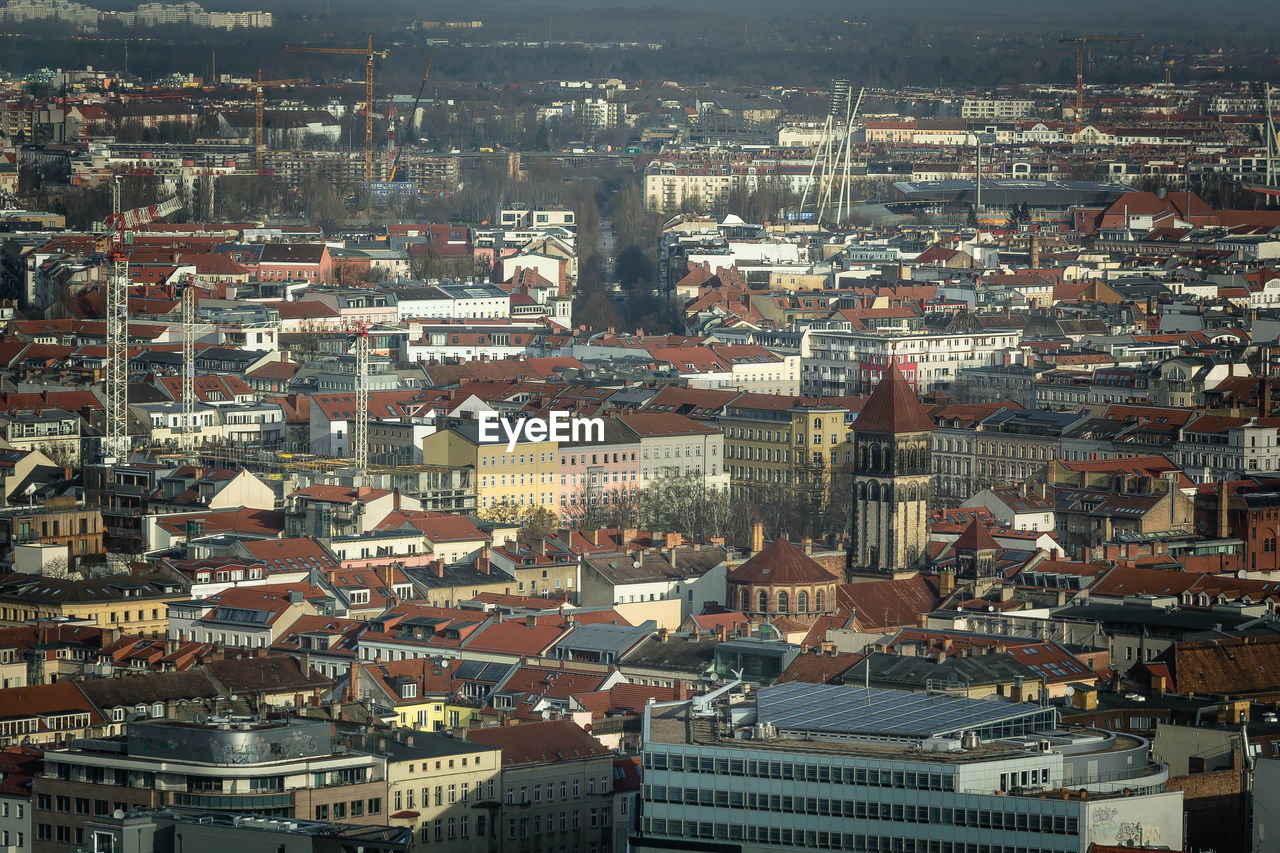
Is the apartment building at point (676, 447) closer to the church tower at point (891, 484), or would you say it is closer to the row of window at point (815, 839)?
the church tower at point (891, 484)

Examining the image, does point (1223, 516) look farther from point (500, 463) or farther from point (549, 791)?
point (549, 791)

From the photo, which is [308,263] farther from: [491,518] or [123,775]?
[123,775]

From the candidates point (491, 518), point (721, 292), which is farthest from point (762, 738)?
point (721, 292)

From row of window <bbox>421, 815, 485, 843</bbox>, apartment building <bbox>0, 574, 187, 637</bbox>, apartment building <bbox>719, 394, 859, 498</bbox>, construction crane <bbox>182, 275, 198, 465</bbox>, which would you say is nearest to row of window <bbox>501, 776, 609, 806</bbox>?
row of window <bbox>421, 815, 485, 843</bbox>

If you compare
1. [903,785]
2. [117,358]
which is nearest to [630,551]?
[117,358]

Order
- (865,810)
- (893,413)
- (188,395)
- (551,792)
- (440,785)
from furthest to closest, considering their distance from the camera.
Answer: (188,395)
(893,413)
(551,792)
(440,785)
(865,810)
